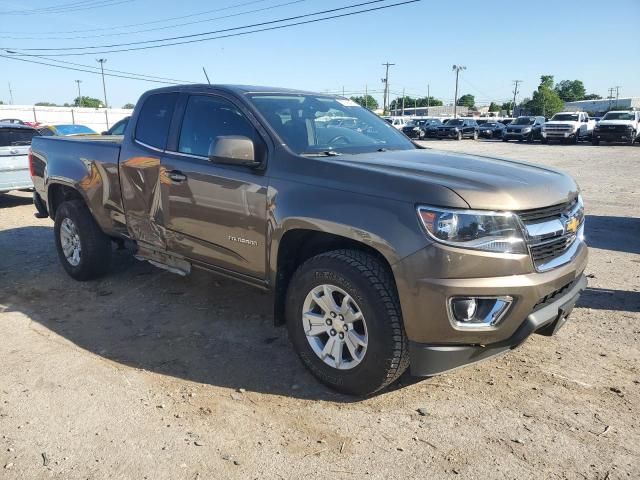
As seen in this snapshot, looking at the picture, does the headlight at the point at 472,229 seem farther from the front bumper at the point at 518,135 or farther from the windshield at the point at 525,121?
the windshield at the point at 525,121

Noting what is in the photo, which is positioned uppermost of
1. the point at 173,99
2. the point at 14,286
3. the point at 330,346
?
the point at 173,99

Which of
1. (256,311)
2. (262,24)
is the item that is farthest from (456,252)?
(262,24)

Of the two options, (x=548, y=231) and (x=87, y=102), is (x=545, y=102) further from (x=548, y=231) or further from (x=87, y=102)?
(x=548, y=231)

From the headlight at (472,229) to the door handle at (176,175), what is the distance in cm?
201

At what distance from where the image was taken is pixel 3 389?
10.9ft

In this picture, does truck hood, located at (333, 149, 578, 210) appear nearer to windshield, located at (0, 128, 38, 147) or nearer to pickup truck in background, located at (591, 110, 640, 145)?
windshield, located at (0, 128, 38, 147)

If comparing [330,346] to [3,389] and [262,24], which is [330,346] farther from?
[262,24]

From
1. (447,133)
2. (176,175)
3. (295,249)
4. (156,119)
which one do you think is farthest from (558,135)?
(295,249)

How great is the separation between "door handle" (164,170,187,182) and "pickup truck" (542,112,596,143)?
104ft

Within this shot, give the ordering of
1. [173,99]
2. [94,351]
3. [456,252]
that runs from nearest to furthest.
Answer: [456,252]
[94,351]
[173,99]

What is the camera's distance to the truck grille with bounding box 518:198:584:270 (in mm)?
2850

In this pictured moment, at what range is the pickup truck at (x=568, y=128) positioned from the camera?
102 ft

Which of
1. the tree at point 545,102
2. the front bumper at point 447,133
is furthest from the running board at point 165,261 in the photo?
the tree at point 545,102

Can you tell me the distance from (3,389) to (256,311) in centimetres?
197
